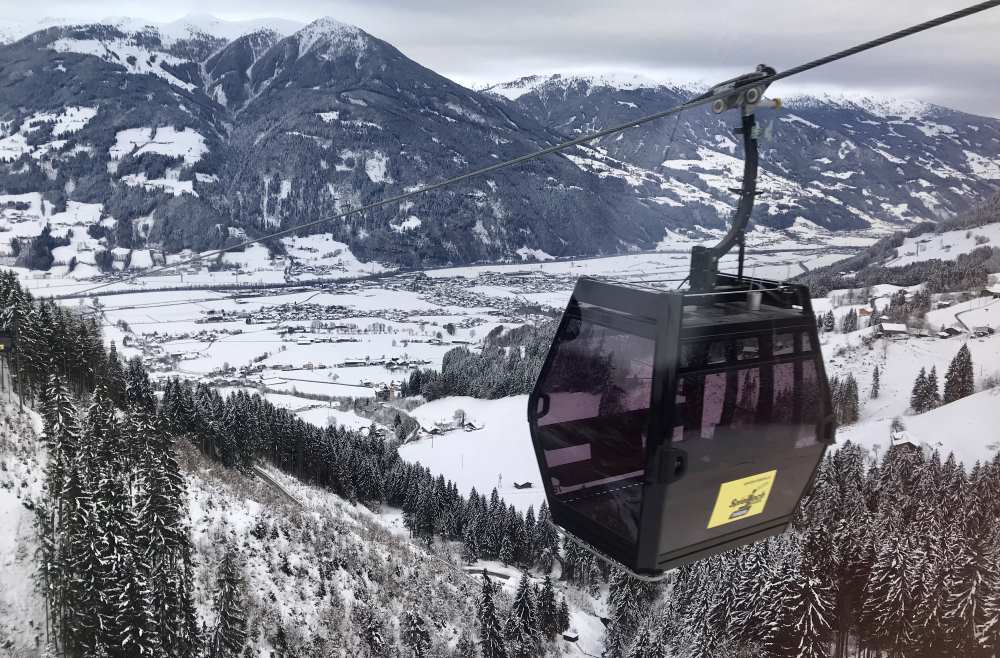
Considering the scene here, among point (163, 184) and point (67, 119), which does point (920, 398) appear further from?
point (67, 119)

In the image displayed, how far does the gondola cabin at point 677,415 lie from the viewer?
3727 mm

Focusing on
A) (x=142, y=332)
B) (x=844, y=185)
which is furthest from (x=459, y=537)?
(x=844, y=185)

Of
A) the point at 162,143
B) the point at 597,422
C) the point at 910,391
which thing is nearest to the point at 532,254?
the point at 162,143

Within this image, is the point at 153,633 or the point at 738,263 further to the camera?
the point at 153,633

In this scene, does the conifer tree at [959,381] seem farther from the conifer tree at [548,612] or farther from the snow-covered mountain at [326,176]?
the snow-covered mountain at [326,176]

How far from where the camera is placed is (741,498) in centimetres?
431

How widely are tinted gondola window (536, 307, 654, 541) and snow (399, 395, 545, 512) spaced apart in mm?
43771

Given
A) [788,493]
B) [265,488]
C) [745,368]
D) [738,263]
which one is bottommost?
[265,488]

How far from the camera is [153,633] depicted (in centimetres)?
1834

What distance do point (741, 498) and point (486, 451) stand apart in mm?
54015

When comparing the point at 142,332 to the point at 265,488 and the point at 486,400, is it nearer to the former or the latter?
the point at 486,400

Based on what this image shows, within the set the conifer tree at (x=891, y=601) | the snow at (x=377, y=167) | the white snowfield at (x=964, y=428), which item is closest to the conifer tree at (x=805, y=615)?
the conifer tree at (x=891, y=601)

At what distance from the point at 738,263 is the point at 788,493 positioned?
1.72 metres

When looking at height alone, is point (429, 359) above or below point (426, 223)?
below
